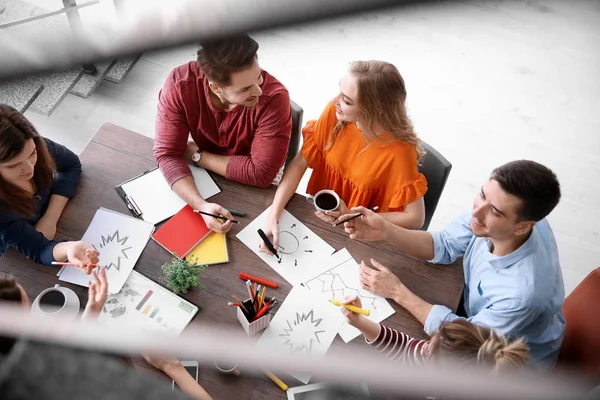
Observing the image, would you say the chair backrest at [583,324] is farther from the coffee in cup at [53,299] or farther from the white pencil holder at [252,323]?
the coffee in cup at [53,299]

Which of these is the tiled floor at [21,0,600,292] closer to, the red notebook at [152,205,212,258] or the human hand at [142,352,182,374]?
the red notebook at [152,205,212,258]

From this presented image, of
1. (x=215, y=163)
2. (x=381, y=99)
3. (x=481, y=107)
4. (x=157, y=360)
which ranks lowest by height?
(x=481, y=107)

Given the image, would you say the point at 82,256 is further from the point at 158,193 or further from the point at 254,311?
the point at 254,311

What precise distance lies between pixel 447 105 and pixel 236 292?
220 centimetres

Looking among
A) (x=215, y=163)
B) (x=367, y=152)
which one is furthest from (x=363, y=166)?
(x=215, y=163)

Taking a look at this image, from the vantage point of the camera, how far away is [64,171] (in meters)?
1.72

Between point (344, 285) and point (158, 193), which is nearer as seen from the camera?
point (344, 285)

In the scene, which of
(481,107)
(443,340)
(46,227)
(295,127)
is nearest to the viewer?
(443,340)

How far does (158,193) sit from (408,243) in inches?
33.5

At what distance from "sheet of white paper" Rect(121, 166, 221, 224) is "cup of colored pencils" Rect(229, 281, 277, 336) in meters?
0.42

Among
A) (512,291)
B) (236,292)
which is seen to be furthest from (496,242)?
(236,292)

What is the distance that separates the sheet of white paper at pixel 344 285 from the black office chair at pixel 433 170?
0.44 metres

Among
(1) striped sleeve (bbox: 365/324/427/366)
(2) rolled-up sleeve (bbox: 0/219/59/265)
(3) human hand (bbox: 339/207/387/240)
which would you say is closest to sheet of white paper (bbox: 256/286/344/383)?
(1) striped sleeve (bbox: 365/324/427/366)

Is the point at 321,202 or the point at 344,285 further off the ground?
the point at 321,202
